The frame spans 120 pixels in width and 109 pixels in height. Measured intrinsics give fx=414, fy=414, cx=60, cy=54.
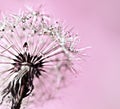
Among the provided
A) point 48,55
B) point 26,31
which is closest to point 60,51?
point 48,55

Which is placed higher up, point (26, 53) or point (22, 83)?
point (26, 53)

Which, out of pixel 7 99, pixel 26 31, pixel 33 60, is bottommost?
pixel 7 99

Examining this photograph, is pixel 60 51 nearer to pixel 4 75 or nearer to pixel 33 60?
pixel 33 60

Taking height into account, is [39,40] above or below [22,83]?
above

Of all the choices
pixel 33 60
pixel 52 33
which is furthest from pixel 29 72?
pixel 52 33

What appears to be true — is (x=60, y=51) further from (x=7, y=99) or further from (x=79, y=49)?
(x=7, y=99)

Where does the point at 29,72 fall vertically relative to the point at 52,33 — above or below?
below

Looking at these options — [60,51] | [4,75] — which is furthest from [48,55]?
[4,75]

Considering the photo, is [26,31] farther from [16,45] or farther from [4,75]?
[4,75]
